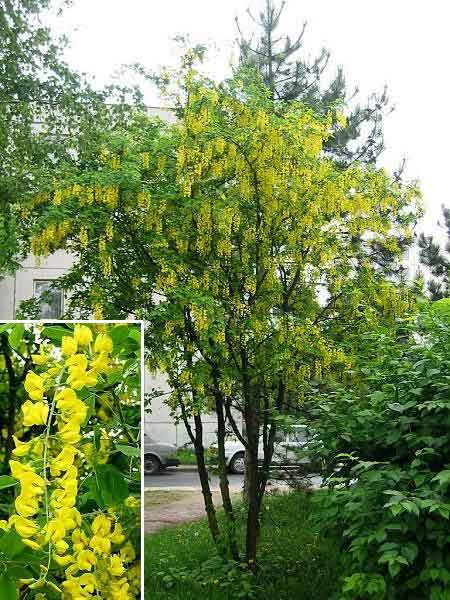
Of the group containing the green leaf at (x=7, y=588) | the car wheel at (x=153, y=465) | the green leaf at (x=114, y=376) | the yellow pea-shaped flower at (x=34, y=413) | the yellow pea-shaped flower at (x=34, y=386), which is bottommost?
the car wheel at (x=153, y=465)

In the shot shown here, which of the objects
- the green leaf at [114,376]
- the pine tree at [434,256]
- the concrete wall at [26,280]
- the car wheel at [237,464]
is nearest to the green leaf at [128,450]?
the green leaf at [114,376]

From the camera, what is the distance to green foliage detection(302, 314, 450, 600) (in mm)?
2633

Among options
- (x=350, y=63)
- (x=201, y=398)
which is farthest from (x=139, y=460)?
(x=350, y=63)

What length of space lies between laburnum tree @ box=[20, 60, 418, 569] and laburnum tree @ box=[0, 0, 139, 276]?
222 centimetres

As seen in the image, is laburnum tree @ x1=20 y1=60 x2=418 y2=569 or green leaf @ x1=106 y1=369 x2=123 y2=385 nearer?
green leaf @ x1=106 y1=369 x2=123 y2=385

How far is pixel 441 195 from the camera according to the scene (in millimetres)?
10625

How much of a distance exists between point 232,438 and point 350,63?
6454mm

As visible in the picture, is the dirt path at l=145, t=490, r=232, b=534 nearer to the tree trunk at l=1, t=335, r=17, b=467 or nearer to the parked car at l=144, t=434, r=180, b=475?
the parked car at l=144, t=434, r=180, b=475

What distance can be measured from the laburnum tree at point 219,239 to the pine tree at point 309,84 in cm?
416

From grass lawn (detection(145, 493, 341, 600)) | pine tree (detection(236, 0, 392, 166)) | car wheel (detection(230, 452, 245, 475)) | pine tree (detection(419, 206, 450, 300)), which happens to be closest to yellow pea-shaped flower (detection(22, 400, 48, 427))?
grass lawn (detection(145, 493, 341, 600))

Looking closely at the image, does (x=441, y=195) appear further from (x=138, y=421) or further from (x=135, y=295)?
(x=138, y=421)

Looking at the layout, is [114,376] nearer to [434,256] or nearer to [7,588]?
[7,588]

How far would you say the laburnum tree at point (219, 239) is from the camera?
452 centimetres

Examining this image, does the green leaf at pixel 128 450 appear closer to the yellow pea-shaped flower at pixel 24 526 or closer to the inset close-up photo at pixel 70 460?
the inset close-up photo at pixel 70 460
